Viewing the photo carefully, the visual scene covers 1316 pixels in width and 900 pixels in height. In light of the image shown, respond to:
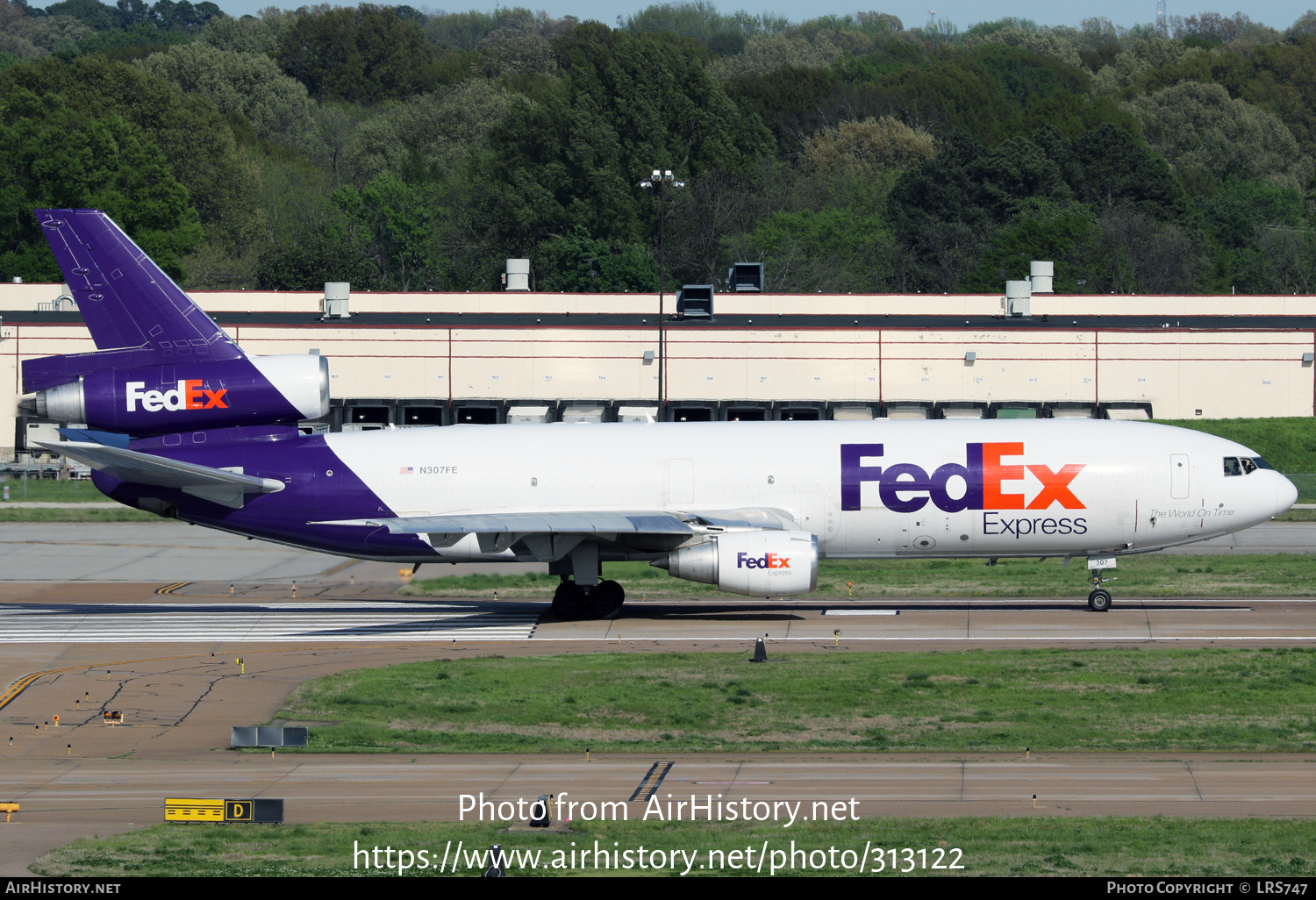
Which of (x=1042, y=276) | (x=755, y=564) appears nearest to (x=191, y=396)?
(x=755, y=564)

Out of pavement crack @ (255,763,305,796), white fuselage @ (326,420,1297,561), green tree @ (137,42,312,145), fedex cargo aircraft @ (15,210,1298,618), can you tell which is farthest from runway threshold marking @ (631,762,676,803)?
green tree @ (137,42,312,145)

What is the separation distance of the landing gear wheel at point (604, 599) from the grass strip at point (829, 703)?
658 centimetres

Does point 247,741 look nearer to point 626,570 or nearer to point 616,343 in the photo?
point 626,570

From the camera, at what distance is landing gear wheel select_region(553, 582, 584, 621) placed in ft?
136

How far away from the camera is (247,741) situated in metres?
26.4

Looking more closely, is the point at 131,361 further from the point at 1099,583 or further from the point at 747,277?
the point at 747,277

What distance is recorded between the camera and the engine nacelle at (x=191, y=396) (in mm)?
39750

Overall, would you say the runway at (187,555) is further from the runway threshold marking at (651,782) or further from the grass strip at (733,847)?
the grass strip at (733,847)

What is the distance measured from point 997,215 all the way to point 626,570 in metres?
111

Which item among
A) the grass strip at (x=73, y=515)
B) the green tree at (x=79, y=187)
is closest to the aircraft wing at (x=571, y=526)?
the grass strip at (x=73, y=515)

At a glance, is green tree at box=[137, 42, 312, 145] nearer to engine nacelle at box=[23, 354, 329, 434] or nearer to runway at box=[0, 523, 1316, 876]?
runway at box=[0, 523, 1316, 876]

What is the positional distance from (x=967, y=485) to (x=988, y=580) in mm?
9424

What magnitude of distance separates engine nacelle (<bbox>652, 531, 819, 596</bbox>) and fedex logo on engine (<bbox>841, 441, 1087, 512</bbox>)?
2846mm

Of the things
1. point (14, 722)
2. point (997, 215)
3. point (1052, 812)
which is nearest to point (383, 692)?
point (14, 722)
